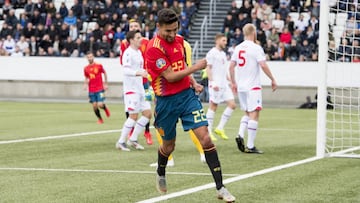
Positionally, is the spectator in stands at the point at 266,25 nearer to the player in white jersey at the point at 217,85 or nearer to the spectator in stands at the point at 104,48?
the spectator in stands at the point at 104,48

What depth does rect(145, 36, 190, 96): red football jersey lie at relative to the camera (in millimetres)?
10508

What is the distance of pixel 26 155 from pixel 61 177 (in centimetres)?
336

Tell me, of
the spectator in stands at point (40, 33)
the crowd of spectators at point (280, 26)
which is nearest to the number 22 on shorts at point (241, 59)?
the crowd of spectators at point (280, 26)

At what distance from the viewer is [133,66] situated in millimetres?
17250

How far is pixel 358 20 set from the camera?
1914cm

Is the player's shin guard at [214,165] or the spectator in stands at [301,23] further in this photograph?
the spectator in stands at [301,23]

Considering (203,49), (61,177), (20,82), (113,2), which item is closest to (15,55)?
(20,82)

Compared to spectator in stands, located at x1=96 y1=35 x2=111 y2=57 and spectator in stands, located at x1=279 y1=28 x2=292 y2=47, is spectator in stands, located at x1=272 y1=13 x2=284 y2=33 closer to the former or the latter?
spectator in stands, located at x1=279 y1=28 x2=292 y2=47

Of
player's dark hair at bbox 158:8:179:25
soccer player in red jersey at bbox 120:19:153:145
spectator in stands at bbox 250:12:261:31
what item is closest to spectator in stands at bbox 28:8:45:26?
spectator in stands at bbox 250:12:261:31

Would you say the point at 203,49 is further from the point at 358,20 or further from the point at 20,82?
the point at 358,20

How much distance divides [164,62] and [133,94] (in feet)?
22.7

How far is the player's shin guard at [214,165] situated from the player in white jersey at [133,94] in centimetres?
688

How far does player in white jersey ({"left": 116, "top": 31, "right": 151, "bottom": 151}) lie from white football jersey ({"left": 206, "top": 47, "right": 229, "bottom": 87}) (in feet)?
10.5

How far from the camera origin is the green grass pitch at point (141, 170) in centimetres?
1084
